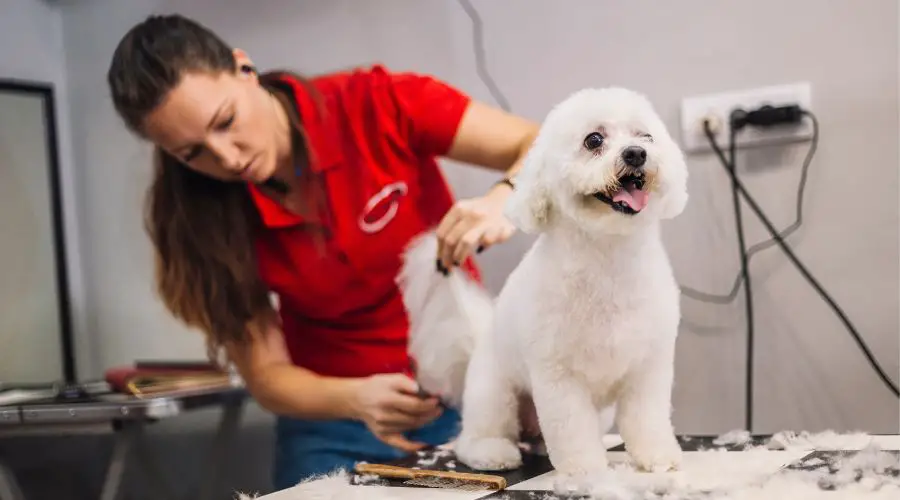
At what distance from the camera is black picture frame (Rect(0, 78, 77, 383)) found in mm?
1949

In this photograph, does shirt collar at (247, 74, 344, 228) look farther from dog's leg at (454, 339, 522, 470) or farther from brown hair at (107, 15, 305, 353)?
dog's leg at (454, 339, 522, 470)

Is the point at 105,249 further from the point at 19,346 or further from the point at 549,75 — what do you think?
the point at 549,75

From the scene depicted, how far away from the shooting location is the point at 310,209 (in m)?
1.20

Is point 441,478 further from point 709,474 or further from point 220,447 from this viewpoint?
point 220,447

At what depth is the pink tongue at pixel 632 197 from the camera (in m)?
0.72

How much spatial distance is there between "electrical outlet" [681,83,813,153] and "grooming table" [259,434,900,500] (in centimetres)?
46

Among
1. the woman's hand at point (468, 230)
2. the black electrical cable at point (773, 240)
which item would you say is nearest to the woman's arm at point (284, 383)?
the woman's hand at point (468, 230)

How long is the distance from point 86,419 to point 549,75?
37.7 inches

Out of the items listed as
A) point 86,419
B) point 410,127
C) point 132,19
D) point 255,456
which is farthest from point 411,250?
point 132,19

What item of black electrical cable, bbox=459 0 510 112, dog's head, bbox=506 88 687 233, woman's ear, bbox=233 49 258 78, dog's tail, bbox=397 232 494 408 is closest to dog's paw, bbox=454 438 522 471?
dog's tail, bbox=397 232 494 408

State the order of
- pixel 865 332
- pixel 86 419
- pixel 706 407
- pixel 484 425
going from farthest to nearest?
pixel 86 419, pixel 706 407, pixel 865 332, pixel 484 425

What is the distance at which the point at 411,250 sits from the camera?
1.01m

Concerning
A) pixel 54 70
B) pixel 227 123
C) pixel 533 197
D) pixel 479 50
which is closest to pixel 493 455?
pixel 533 197

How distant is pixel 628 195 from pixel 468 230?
0.24m
